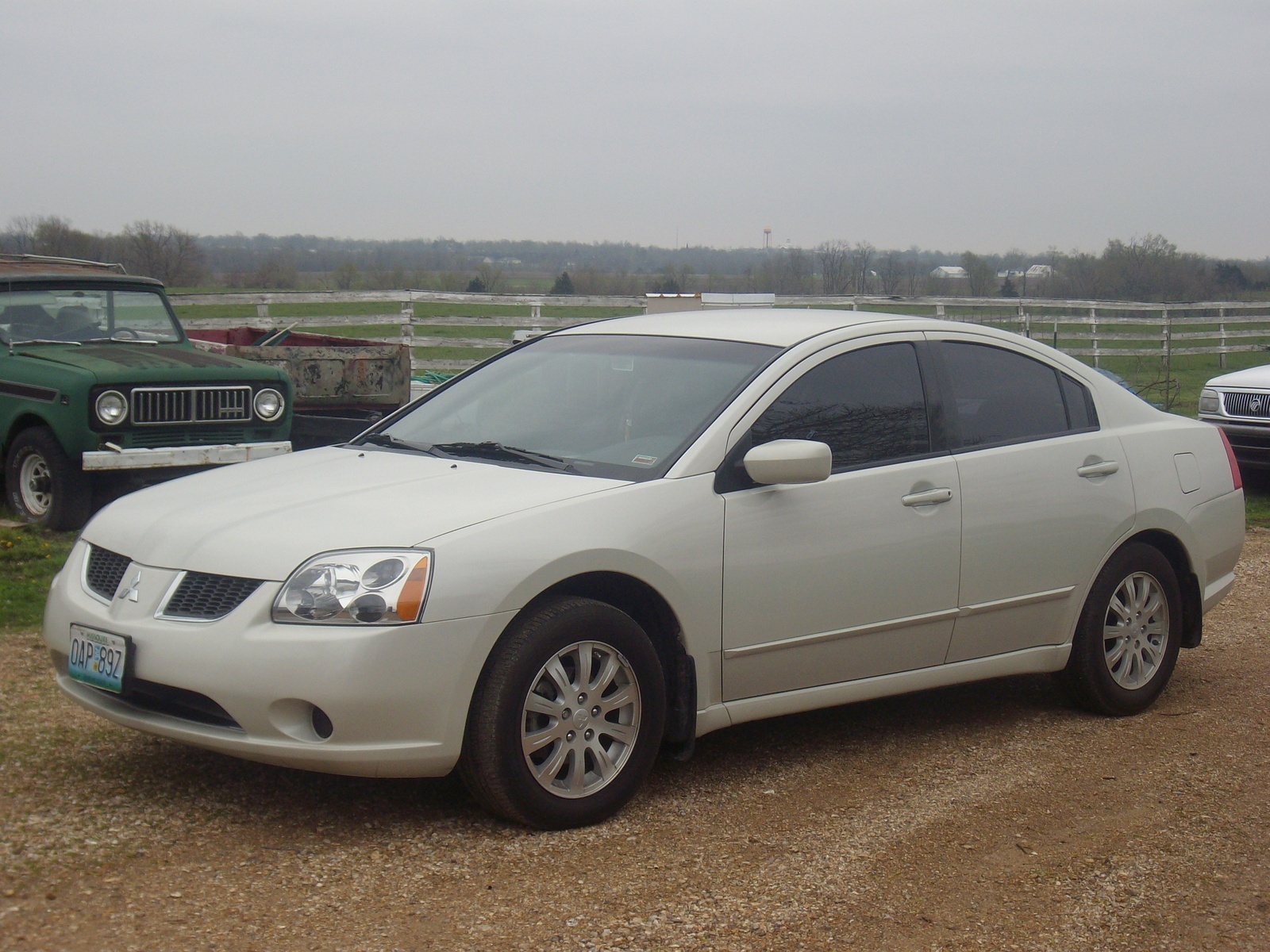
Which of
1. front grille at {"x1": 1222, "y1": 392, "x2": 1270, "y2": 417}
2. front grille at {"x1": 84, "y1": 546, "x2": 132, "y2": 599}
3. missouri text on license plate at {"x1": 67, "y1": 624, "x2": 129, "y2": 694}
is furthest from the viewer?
front grille at {"x1": 1222, "y1": 392, "x2": 1270, "y2": 417}

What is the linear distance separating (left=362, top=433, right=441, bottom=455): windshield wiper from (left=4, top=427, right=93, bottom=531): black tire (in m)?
4.59

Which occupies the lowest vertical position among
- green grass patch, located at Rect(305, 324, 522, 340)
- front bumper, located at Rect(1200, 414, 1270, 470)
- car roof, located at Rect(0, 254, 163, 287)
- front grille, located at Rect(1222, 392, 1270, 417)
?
front bumper, located at Rect(1200, 414, 1270, 470)

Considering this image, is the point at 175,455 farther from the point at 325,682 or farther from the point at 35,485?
the point at 325,682

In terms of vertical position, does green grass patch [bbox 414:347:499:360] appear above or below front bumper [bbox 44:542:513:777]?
above

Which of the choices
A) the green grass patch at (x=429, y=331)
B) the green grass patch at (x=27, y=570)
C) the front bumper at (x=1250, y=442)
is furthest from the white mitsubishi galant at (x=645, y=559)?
the green grass patch at (x=429, y=331)

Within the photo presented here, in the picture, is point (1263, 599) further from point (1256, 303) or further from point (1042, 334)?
point (1256, 303)

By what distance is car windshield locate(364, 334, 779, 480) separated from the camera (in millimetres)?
4703

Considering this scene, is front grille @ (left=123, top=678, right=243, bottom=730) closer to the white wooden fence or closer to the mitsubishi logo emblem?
the mitsubishi logo emblem

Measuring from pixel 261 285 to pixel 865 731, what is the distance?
27.9 meters

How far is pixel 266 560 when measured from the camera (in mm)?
→ 3957

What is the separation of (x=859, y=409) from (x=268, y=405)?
6152 millimetres

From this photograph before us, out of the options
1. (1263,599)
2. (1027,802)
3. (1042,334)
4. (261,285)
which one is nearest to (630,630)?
(1027,802)

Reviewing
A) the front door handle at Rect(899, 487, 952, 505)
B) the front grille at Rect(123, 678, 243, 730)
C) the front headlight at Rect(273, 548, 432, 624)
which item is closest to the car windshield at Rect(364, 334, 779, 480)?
the front door handle at Rect(899, 487, 952, 505)

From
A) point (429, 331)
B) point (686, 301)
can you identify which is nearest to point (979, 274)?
point (686, 301)
